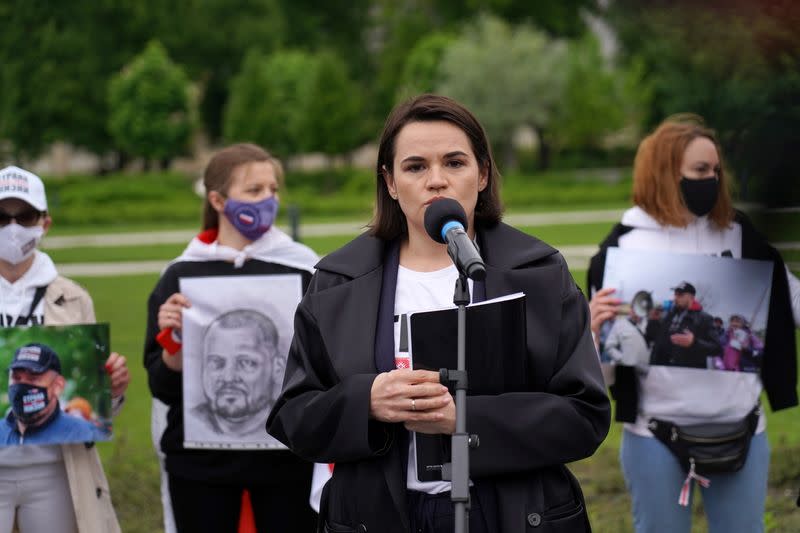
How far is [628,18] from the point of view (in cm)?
106

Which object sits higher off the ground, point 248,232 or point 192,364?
point 248,232

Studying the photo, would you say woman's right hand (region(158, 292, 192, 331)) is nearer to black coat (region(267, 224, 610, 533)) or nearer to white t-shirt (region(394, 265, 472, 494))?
black coat (region(267, 224, 610, 533))

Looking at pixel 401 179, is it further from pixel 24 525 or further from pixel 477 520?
pixel 24 525

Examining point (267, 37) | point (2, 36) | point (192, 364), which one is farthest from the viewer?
point (267, 37)

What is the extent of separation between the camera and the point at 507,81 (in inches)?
2085

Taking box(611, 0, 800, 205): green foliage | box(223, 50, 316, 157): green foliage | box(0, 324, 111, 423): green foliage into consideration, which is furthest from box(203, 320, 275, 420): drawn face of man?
box(223, 50, 316, 157): green foliage

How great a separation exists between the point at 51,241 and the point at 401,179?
25.8m

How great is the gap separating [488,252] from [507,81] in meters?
51.1

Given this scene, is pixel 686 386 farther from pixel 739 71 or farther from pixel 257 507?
pixel 739 71

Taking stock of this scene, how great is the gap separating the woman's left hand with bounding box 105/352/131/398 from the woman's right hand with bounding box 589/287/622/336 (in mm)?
1785

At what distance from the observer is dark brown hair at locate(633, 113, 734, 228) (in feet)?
13.6

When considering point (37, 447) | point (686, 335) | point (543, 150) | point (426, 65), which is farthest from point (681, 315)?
point (426, 65)

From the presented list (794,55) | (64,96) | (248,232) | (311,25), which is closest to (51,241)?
(248,232)

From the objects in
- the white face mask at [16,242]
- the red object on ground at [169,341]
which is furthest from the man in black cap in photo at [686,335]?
the white face mask at [16,242]
